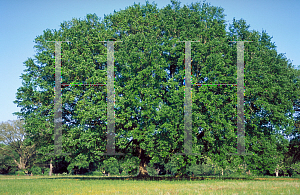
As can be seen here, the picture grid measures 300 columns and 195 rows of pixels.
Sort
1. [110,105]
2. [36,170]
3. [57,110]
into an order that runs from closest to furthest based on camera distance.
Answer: [110,105] → [57,110] → [36,170]

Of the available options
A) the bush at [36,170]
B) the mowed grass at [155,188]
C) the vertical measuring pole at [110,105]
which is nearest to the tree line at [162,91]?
the vertical measuring pole at [110,105]

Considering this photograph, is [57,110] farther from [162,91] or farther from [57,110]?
[162,91]

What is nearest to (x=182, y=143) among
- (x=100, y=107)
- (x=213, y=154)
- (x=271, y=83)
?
(x=213, y=154)

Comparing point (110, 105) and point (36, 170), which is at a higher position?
point (110, 105)

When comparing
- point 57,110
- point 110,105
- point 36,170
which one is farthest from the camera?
point 36,170

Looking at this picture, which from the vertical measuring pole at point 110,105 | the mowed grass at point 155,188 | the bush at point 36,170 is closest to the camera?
the mowed grass at point 155,188

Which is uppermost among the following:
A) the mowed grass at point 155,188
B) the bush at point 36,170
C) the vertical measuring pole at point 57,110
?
the vertical measuring pole at point 57,110

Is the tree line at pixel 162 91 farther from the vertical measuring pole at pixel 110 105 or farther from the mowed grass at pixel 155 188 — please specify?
the mowed grass at pixel 155 188

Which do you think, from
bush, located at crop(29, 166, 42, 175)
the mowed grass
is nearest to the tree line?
the mowed grass

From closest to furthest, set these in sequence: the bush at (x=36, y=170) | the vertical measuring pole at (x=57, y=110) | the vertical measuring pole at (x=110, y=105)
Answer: the vertical measuring pole at (x=110, y=105), the vertical measuring pole at (x=57, y=110), the bush at (x=36, y=170)

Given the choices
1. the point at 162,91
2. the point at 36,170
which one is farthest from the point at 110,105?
the point at 36,170

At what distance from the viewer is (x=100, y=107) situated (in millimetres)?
26891

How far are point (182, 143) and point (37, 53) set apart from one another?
1963 cm

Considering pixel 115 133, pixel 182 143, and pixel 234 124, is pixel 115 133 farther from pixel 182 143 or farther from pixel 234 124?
pixel 234 124
